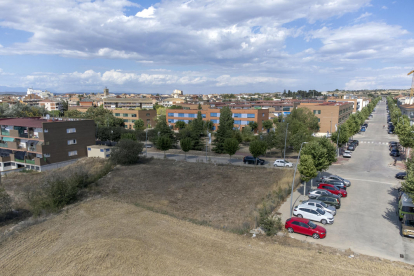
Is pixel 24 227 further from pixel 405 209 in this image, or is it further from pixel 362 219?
pixel 405 209

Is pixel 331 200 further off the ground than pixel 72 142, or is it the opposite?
pixel 72 142

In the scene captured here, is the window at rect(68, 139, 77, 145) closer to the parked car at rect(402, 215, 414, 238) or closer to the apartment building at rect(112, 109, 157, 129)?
the apartment building at rect(112, 109, 157, 129)

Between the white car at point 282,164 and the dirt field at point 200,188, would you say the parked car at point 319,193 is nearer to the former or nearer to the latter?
the dirt field at point 200,188

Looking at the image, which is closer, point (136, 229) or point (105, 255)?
point (105, 255)

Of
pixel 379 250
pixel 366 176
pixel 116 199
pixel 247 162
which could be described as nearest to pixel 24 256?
pixel 116 199

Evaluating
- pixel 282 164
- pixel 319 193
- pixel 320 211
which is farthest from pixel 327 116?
pixel 320 211

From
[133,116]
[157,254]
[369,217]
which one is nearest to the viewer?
[157,254]

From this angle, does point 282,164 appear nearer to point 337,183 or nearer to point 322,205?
point 337,183
